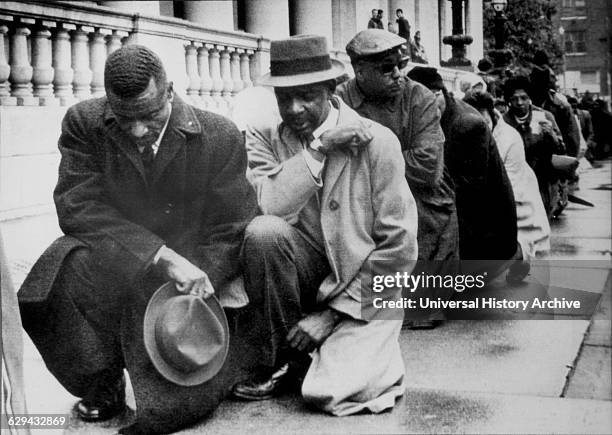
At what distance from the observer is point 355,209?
10.0ft

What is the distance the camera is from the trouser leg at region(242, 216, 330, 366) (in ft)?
9.80

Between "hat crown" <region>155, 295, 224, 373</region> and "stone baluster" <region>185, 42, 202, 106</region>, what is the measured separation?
2002 millimetres

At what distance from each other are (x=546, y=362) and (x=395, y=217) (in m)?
0.91

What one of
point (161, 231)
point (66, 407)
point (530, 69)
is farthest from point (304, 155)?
point (530, 69)

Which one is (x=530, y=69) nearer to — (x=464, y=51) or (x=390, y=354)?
(x=464, y=51)

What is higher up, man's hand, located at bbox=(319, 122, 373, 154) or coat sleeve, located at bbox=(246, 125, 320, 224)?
man's hand, located at bbox=(319, 122, 373, 154)

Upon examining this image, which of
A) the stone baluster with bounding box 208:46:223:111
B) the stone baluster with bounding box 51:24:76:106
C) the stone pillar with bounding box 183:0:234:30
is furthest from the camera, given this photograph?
the stone pillar with bounding box 183:0:234:30

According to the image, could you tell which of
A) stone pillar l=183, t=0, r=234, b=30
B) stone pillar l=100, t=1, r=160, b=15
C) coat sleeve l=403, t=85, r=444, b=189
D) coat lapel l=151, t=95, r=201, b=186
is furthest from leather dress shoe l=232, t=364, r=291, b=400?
stone pillar l=183, t=0, r=234, b=30

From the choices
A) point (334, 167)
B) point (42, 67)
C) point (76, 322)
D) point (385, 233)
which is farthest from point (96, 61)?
point (385, 233)

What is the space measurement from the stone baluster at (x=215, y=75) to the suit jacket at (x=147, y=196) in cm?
191

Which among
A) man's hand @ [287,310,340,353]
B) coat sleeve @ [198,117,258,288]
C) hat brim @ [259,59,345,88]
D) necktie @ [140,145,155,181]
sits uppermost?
hat brim @ [259,59,345,88]

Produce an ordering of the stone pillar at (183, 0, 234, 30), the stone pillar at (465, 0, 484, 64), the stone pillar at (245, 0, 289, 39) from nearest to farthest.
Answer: the stone pillar at (245, 0, 289, 39) < the stone pillar at (465, 0, 484, 64) < the stone pillar at (183, 0, 234, 30)

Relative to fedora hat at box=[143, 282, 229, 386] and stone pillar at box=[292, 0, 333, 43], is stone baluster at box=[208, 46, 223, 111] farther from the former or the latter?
fedora hat at box=[143, 282, 229, 386]

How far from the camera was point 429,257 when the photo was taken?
411 cm
